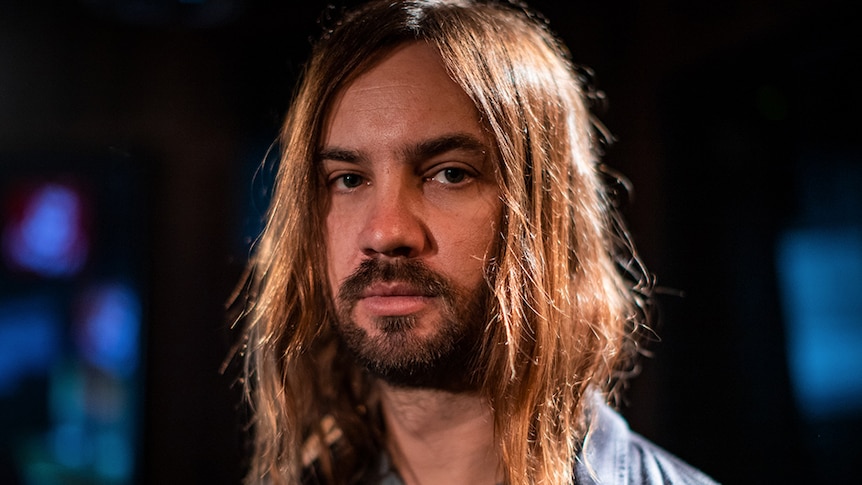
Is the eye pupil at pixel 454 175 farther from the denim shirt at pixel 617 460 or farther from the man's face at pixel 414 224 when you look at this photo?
the denim shirt at pixel 617 460

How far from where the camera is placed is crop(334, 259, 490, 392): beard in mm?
973

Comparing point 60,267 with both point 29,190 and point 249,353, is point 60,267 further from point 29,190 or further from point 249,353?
point 249,353

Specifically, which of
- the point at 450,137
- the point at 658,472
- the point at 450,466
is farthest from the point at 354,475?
the point at 450,137

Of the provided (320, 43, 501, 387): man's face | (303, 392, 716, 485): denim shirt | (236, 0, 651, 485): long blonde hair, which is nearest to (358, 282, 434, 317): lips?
(320, 43, 501, 387): man's face

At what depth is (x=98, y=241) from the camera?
1266 mm

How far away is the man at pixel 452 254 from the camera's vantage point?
0.99 metres

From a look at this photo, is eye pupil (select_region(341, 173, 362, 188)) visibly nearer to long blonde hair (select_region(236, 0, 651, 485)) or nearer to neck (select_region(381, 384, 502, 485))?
long blonde hair (select_region(236, 0, 651, 485))

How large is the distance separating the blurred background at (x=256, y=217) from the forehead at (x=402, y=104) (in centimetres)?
33

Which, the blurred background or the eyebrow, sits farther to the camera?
the blurred background

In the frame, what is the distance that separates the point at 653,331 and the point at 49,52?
4.44 ft

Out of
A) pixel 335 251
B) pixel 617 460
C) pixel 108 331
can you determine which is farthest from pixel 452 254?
pixel 108 331

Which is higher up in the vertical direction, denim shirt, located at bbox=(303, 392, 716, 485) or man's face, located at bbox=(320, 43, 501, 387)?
man's face, located at bbox=(320, 43, 501, 387)

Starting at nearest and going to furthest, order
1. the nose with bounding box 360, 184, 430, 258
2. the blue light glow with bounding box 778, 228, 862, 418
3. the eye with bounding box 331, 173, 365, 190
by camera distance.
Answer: the nose with bounding box 360, 184, 430, 258
the eye with bounding box 331, 173, 365, 190
the blue light glow with bounding box 778, 228, 862, 418

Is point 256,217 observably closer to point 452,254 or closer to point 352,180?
point 352,180
